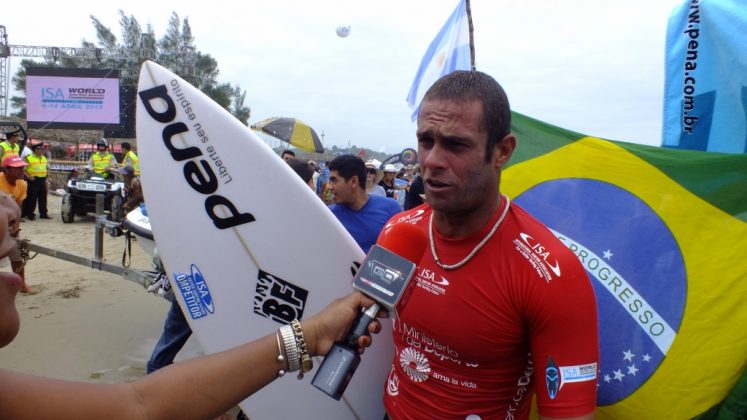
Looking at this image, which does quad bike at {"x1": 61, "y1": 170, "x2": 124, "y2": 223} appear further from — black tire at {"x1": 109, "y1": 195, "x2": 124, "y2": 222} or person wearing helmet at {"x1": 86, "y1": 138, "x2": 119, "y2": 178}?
person wearing helmet at {"x1": 86, "y1": 138, "x2": 119, "y2": 178}

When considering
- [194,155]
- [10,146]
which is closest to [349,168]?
[194,155]

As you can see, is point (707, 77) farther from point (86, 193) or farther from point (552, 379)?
point (86, 193)

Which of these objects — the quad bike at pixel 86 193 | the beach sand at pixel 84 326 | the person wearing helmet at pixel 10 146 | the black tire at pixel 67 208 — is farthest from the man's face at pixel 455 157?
the black tire at pixel 67 208

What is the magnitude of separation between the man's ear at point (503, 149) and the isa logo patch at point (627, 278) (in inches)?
29.7

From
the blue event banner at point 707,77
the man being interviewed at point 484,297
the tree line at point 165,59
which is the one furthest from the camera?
the tree line at point 165,59

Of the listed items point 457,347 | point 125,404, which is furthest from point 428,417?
point 125,404

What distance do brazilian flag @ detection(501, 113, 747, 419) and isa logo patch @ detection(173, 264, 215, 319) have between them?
73.9 inches

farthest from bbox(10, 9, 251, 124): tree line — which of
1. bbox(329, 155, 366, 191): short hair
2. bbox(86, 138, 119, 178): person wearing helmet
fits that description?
bbox(329, 155, 366, 191): short hair

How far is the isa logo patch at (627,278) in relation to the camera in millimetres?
1910

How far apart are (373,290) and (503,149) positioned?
2.36 ft

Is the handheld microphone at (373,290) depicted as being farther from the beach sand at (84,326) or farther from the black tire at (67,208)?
the black tire at (67,208)

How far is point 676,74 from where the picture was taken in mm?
2574

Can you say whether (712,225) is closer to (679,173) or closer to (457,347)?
(679,173)

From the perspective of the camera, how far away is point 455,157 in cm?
148
